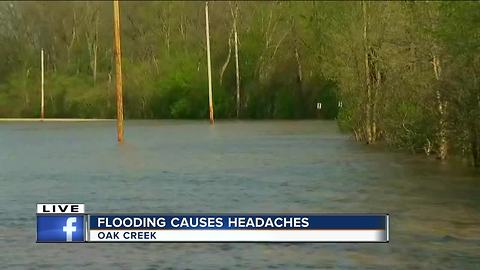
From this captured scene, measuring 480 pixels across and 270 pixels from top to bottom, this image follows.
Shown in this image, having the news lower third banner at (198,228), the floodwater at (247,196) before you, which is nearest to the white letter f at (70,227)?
the news lower third banner at (198,228)

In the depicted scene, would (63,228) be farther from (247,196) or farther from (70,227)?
(247,196)

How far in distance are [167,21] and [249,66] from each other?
37.4 ft

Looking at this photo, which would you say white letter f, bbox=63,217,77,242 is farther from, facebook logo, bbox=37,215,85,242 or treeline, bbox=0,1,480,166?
treeline, bbox=0,1,480,166

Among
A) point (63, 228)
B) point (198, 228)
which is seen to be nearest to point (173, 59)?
point (198, 228)

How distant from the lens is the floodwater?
9414 millimetres

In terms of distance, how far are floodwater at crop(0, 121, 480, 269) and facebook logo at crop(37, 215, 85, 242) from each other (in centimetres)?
26

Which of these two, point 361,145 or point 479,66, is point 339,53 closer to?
point 361,145

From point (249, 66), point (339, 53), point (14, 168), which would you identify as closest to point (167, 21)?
point (249, 66)

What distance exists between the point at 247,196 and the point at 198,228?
629 centimetres

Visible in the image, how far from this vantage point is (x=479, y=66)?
18.0 metres

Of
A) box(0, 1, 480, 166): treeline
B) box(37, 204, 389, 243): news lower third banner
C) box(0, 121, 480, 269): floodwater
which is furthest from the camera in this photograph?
box(0, 1, 480, 166): treeline

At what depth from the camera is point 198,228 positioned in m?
9.20

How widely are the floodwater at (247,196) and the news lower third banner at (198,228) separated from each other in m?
0.27

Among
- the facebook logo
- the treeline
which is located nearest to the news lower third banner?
the facebook logo
